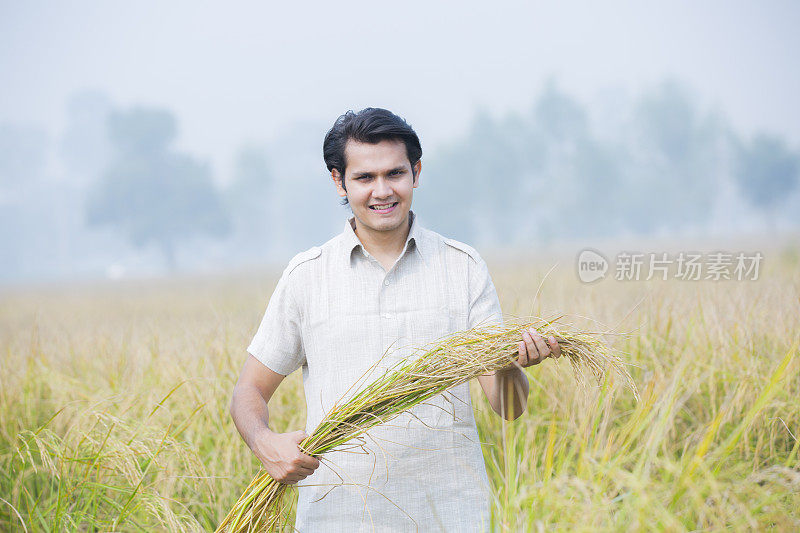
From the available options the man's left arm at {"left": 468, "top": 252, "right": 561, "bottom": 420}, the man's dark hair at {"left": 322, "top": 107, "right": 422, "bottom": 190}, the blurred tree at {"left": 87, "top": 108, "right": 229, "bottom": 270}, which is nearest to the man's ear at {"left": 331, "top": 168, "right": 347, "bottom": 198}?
the man's dark hair at {"left": 322, "top": 107, "right": 422, "bottom": 190}

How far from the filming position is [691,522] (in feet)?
4.80

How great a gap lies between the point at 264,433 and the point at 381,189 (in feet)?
2.64

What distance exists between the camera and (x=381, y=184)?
204 cm

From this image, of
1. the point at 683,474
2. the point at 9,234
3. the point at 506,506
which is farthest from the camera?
the point at 9,234

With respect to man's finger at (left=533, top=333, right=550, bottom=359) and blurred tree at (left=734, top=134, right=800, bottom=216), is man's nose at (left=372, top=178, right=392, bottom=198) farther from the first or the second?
blurred tree at (left=734, top=134, right=800, bottom=216)

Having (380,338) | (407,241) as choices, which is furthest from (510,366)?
(407,241)

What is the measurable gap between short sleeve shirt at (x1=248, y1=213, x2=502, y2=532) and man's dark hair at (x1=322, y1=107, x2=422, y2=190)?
0.75ft

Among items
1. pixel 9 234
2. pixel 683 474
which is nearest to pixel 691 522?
pixel 683 474

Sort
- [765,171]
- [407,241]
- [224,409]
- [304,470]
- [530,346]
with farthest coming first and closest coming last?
[765,171], [224,409], [407,241], [304,470], [530,346]

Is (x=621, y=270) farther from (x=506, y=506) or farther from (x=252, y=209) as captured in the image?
(x=252, y=209)

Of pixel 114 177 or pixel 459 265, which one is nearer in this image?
pixel 459 265

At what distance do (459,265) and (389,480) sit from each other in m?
0.71

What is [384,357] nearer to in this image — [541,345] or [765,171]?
[541,345]

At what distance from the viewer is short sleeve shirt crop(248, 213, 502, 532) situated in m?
2.04
